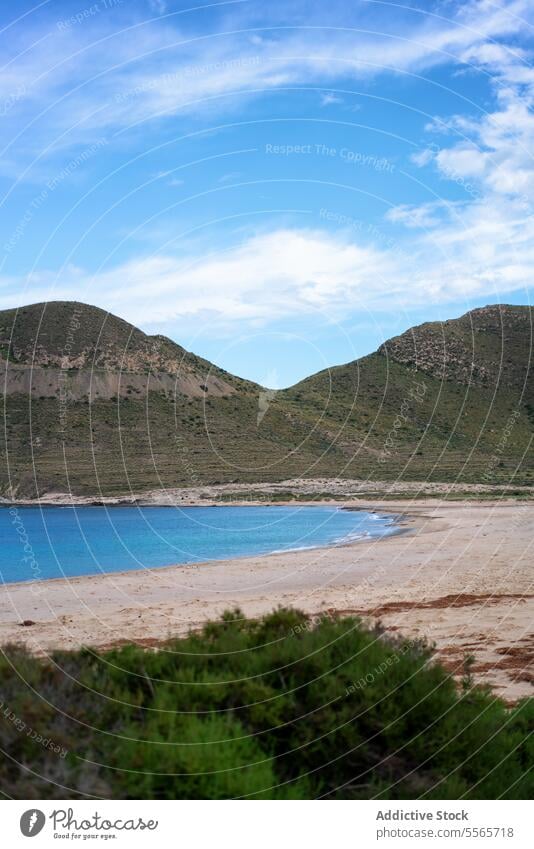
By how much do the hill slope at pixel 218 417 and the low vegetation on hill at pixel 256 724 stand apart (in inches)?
2627

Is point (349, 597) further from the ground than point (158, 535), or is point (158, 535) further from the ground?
point (349, 597)

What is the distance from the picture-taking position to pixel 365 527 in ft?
153

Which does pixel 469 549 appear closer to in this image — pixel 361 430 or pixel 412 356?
pixel 361 430

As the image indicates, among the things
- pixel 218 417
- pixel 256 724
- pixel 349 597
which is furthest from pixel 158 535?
pixel 256 724

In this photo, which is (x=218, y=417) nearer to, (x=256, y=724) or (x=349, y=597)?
(x=349, y=597)

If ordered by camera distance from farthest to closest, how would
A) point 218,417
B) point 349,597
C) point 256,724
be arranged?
1. point 218,417
2. point 349,597
3. point 256,724

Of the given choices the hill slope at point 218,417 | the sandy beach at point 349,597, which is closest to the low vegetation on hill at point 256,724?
the sandy beach at point 349,597

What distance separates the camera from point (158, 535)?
5012 cm

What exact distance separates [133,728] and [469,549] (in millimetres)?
26982

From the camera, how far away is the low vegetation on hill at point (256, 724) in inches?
181

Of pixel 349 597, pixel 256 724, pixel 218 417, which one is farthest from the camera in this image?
pixel 218 417

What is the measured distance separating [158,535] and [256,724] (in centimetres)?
4565

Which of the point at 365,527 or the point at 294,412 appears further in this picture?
the point at 294,412
